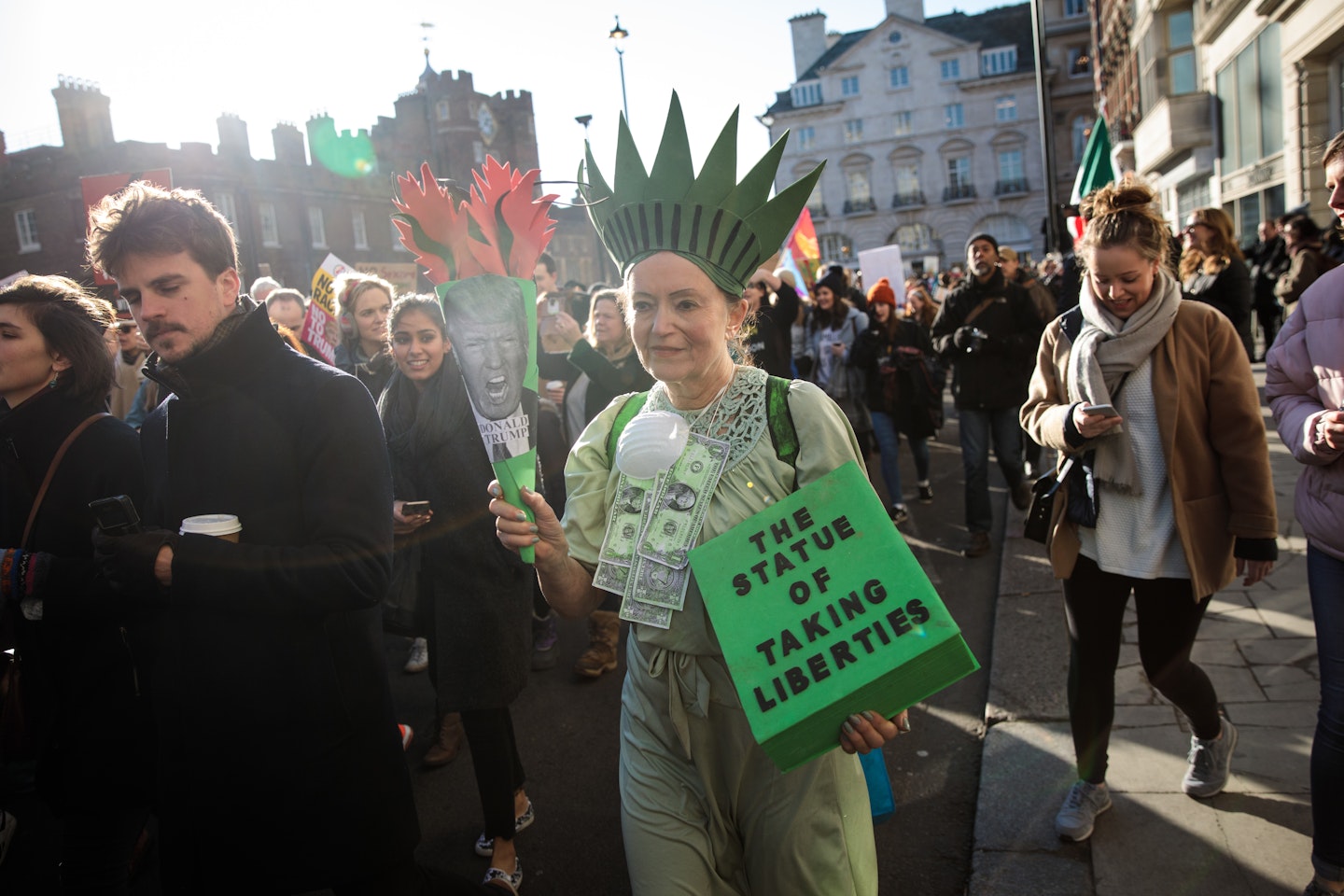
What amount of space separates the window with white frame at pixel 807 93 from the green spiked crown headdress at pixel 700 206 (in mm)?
59198

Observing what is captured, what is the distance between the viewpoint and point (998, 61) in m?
55.1

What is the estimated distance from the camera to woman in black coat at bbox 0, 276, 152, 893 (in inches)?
98.4

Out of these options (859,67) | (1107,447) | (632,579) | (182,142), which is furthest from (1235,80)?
(859,67)

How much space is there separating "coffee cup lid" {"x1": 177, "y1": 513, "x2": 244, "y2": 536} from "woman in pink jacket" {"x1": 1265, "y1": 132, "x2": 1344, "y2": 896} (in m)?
2.69

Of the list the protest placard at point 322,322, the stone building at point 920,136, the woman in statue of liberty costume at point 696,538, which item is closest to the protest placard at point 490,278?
the woman in statue of liberty costume at point 696,538

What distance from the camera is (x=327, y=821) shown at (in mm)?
2078

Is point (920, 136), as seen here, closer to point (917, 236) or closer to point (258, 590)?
point (917, 236)

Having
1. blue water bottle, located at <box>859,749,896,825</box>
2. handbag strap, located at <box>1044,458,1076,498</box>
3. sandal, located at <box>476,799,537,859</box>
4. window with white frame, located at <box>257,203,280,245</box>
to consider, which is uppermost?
window with white frame, located at <box>257,203,280,245</box>

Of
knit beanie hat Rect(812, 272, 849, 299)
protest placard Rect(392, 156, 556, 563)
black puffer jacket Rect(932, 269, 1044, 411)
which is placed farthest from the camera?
knit beanie hat Rect(812, 272, 849, 299)

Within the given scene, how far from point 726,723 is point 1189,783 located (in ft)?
6.92

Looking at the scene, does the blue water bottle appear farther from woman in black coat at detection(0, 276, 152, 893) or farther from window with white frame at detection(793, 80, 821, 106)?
window with white frame at detection(793, 80, 821, 106)

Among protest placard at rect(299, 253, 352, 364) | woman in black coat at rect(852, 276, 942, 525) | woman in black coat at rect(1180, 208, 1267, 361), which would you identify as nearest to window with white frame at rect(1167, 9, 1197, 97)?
woman in black coat at rect(852, 276, 942, 525)

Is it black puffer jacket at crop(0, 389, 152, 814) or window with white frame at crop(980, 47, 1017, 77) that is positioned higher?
window with white frame at crop(980, 47, 1017, 77)

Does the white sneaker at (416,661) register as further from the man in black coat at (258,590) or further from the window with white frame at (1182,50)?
the window with white frame at (1182,50)
